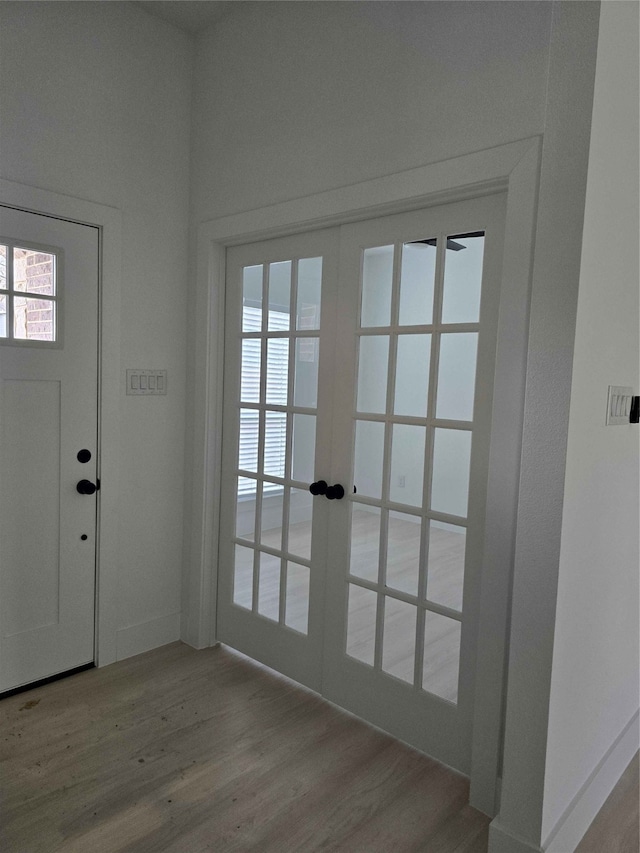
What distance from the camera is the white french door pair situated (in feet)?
6.83

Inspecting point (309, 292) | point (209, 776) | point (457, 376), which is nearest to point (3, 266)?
point (309, 292)

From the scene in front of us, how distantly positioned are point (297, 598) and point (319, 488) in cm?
54

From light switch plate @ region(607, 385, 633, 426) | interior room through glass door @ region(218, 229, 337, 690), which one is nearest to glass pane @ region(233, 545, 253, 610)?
interior room through glass door @ region(218, 229, 337, 690)

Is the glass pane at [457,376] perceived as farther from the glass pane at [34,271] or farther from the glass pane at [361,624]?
the glass pane at [34,271]

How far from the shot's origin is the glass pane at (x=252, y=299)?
2.78 meters

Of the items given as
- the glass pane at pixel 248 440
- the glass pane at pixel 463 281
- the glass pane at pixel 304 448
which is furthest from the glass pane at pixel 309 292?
the glass pane at pixel 463 281

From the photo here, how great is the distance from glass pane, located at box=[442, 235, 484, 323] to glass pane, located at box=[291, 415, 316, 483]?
2.51 feet

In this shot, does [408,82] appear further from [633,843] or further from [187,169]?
[633,843]

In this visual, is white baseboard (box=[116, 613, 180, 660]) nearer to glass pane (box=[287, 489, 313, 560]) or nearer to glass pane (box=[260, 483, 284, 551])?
glass pane (box=[260, 483, 284, 551])

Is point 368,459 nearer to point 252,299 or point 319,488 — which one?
point 319,488

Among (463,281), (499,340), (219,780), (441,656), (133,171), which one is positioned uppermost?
(133,171)

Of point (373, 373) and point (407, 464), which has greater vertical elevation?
point (373, 373)

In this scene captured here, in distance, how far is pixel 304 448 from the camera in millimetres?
2617

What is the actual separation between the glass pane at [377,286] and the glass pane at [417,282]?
0.22ft
